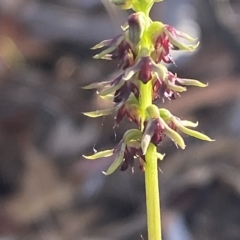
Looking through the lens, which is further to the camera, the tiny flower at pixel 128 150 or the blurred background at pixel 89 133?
the blurred background at pixel 89 133

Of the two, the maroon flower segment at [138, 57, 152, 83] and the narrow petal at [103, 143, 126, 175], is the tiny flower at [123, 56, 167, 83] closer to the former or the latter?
the maroon flower segment at [138, 57, 152, 83]

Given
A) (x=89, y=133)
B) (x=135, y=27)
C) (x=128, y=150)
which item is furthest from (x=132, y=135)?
(x=89, y=133)

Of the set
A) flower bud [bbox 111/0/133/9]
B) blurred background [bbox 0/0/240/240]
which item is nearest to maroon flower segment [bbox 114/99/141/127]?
flower bud [bbox 111/0/133/9]

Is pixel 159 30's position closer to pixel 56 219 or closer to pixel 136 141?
pixel 136 141

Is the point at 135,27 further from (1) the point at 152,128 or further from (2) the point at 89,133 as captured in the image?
(2) the point at 89,133

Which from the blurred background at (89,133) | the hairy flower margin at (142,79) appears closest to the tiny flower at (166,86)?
the hairy flower margin at (142,79)

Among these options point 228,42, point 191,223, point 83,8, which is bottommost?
point 191,223

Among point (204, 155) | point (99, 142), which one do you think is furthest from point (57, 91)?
point (204, 155)

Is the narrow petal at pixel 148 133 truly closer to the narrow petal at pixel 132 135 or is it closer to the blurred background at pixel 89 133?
the narrow petal at pixel 132 135
